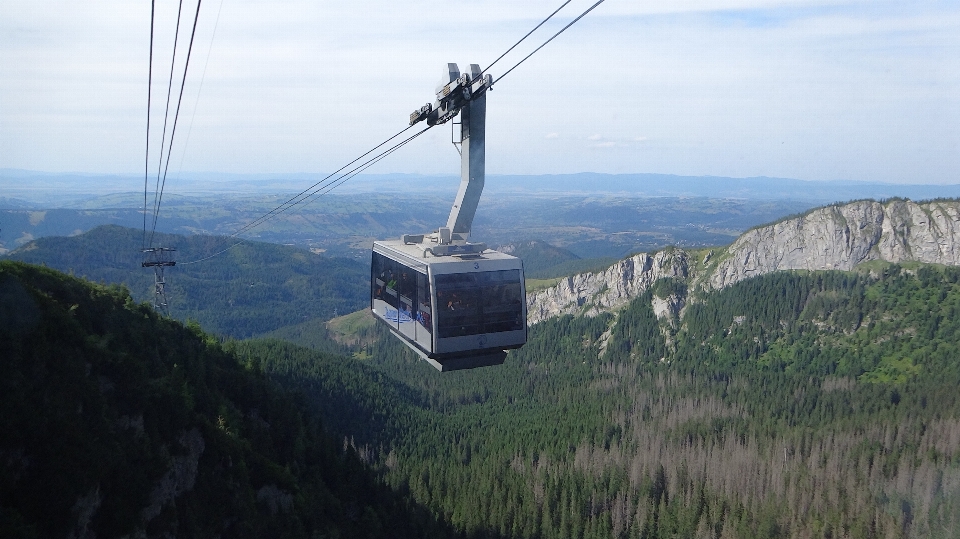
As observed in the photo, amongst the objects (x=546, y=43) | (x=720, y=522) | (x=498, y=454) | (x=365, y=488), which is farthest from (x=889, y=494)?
(x=546, y=43)

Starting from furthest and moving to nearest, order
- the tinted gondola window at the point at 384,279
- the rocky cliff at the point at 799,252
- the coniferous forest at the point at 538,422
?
the rocky cliff at the point at 799,252
the coniferous forest at the point at 538,422
the tinted gondola window at the point at 384,279

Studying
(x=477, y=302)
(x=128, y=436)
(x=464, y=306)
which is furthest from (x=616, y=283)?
(x=464, y=306)

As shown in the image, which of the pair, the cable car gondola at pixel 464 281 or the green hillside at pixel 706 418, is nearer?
the cable car gondola at pixel 464 281

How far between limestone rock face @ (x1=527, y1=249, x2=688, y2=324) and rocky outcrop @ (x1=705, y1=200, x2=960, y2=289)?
42.7 ft

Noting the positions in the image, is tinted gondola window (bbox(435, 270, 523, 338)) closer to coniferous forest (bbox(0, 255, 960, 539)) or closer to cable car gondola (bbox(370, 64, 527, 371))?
cable car gondola (bbox(370, 64, 527, 371))

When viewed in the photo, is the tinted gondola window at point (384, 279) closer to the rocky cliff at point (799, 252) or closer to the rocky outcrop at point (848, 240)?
the rocky cliff at point (799, 252)

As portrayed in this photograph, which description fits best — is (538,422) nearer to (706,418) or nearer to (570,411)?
(570,411)

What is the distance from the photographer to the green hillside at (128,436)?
19.2 m

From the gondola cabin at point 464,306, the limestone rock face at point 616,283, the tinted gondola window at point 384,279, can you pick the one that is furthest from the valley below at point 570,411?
the gondola cabin at point 464,306

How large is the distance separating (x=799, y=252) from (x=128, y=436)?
187 m

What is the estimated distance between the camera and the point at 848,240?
6698 inches

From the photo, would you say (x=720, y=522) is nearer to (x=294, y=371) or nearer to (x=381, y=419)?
(x=381, y=419)

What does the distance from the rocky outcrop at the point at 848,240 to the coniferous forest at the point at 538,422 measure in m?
10.3

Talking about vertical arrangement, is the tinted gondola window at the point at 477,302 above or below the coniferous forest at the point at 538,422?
above
